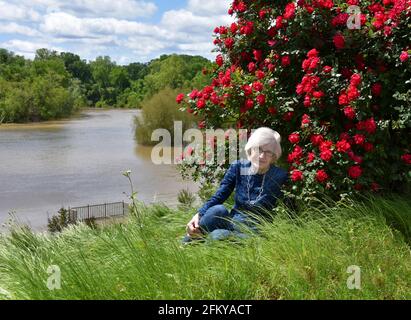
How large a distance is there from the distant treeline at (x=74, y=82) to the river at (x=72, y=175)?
948 centimetres

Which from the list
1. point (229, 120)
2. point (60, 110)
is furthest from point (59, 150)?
point (60, 110)

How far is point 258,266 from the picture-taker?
3129 mm

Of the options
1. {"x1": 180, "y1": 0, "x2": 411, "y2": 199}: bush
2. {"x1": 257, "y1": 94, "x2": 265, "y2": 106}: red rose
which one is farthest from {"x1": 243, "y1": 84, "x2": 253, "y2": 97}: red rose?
{"x1": 257, "y1": 94, "x2": 265, "y2": 106}: red rose

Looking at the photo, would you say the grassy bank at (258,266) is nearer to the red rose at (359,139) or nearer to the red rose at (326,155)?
the red rose at (326,155)

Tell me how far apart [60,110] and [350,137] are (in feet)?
219

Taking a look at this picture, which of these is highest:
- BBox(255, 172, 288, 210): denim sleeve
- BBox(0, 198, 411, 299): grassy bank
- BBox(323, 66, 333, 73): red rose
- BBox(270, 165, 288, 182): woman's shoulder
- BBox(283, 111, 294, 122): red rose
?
BBox(323, 66, 333, 73): red rose

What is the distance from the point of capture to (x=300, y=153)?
454cm

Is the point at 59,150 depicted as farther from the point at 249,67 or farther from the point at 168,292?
the point at 168,292

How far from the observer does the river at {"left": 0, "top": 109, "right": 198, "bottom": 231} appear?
1878 cm

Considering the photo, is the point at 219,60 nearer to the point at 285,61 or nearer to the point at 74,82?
the point at 285,61

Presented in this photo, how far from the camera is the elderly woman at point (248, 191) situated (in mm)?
3895

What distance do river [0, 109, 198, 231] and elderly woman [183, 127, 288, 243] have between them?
28.7 ft

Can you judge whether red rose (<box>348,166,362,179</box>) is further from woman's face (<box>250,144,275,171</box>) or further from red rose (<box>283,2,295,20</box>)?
red rose (<box>283,2,295,20</box>)

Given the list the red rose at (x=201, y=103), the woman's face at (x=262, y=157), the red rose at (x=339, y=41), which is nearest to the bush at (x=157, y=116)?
the red rose at (x=201, y=103)
